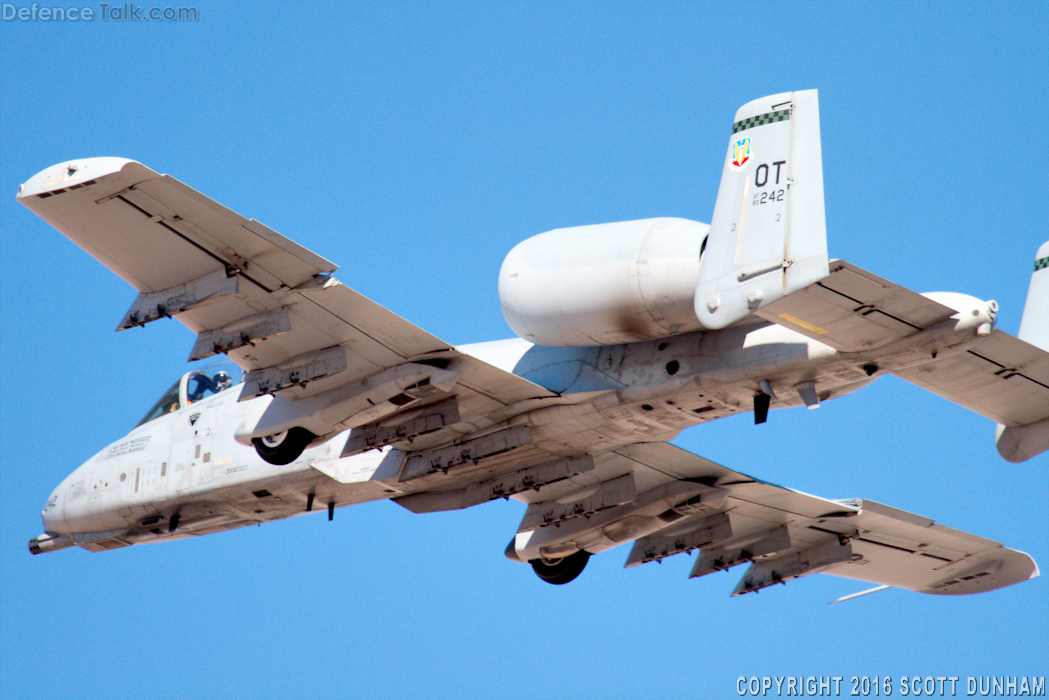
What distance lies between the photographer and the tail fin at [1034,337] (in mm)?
16297

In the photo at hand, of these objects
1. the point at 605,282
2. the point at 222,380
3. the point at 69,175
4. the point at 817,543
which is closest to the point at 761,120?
the point at 605,282

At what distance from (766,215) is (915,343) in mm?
2383

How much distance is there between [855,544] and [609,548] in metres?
5.07

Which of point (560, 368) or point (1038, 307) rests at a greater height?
point (1038, 307)

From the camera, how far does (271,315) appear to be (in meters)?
16.0

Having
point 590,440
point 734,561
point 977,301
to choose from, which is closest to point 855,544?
point 734,561

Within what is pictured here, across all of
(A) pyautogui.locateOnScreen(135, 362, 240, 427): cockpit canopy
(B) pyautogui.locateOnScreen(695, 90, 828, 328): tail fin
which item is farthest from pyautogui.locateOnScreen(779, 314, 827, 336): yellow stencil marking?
(A) pyautogui.locateOnScreen(135, 362, 240, 427): cockpit canopy

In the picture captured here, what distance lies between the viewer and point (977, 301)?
44.3 ft

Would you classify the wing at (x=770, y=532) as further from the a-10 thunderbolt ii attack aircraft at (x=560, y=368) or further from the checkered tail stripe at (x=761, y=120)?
the checkered tail stripe at (x=761, y=120)

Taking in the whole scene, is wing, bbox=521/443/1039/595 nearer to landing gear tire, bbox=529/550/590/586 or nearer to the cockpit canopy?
landing gear tire, bbox=529/550/590/586

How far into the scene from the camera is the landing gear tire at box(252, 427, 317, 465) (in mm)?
17828

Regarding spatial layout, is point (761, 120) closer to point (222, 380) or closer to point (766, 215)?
point (766, 215)

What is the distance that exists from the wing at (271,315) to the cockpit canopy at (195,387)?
440 centimetres

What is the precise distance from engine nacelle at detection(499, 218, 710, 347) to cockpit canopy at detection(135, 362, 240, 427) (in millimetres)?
8551
